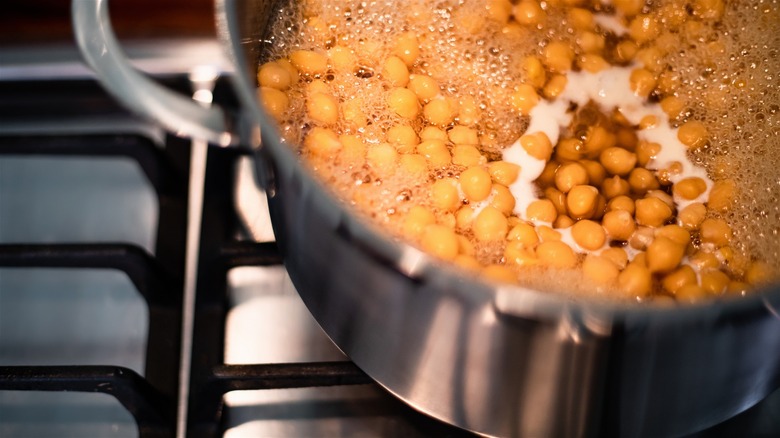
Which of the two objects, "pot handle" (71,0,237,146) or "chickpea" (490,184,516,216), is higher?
"pot handle" (71,0,237,146)

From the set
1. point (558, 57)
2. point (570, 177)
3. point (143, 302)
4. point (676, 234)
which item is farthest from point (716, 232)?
point (143, 302)

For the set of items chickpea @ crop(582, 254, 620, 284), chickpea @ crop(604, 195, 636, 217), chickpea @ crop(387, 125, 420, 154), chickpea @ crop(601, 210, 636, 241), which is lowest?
chickpea @ crop(582, 254, 620, 284)

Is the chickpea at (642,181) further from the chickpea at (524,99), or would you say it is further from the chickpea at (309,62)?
the chickpea at (309,62)

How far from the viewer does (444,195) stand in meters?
0.75

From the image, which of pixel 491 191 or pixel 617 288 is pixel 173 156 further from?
pixel 617 288

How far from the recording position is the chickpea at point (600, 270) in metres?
0.70

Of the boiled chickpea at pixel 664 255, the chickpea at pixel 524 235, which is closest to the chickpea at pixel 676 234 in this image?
the boiled chickpea at pixel 664 255

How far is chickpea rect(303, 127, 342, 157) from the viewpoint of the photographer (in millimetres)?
738

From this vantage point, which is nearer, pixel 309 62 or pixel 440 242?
pixel 440 242

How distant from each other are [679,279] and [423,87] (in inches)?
12.7

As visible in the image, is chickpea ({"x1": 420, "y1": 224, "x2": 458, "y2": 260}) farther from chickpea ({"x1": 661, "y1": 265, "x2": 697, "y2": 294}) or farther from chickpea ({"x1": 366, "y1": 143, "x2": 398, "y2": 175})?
chickpea ({"x1": 661, "y1": 265, "x2": 697, "y2": 294})

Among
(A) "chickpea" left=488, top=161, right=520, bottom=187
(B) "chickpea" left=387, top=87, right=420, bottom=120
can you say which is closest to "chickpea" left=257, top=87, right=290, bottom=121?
(B) "chickpea" left=387, top=87, right=420, bottom=120

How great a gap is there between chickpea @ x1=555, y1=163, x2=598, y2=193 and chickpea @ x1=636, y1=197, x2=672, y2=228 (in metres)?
0.06

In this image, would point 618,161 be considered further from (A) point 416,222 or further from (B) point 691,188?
(A) point 416,222
